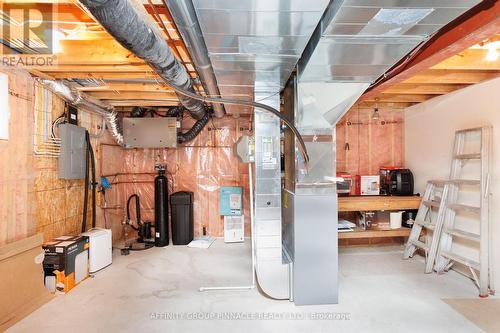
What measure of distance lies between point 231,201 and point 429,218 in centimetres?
295

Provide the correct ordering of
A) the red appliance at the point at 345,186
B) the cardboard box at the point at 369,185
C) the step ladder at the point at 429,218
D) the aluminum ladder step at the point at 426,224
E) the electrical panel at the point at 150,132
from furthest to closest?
the electrical panel at the point at 150,132, the cardboard box at the point at 369,185, the red appliance at the point at 345,186, the aluminum ladder step at the point at 426,224, the step ladder at the point at 429,218

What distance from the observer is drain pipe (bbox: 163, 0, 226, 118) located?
1.32 m

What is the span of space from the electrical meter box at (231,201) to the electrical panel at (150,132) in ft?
3.77

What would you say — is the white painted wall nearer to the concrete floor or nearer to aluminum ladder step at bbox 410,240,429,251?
aluminum ladder step at bbox 410,240,429,251

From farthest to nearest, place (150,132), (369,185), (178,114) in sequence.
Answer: (178,114) < (150,132) < (369,185)

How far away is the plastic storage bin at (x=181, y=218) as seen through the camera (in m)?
4.27

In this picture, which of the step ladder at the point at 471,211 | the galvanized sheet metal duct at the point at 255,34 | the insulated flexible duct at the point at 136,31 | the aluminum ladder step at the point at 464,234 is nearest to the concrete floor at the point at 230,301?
the step ladder at the point at 471,211

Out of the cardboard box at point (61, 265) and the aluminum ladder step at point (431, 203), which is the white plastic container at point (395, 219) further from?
the cardboard box at point (61, 265)

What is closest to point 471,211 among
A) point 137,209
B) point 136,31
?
point 136,31

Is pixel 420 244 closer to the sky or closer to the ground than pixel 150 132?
closer to the ground

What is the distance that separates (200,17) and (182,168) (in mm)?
3503

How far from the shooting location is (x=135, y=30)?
4.56ft

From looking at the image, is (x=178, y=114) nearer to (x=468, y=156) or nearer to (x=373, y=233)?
(x=373, y=233)

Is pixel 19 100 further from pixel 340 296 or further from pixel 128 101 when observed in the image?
pixel 340 296
